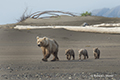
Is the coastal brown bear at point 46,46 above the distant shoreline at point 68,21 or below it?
above

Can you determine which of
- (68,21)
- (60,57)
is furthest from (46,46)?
(68,21)

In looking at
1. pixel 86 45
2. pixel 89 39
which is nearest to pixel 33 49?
pixel 86 45

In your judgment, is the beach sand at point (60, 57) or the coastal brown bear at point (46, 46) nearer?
the beach sand at point (60, 57)

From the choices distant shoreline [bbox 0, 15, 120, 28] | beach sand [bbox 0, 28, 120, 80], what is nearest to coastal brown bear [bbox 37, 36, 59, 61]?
beach sand [bbox 0, 28, 120, 80]

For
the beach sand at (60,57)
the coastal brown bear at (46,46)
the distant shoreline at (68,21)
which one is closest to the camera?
the beach sand at (60,57)

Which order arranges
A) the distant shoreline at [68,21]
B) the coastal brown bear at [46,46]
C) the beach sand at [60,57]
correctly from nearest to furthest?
the beach sand at [60,57] < the coastal brown bear at [46,46] < the distant shoreline at [68,21]

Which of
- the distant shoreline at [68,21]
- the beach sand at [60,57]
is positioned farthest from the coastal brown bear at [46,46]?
the distant shoreline at [68,21]

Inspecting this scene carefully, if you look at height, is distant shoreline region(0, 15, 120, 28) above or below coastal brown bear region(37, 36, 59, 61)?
below

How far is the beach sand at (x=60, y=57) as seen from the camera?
20.2ft

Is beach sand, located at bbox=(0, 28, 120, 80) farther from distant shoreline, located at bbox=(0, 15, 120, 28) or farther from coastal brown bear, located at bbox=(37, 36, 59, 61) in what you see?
distant shoreline, located at bbox=(0, 15, 120, 28)

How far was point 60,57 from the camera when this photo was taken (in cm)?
1080

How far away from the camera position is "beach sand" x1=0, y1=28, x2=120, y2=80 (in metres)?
6.16

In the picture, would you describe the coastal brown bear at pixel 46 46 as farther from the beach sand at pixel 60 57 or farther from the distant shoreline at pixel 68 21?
the distant shoreline at pixel 68 21

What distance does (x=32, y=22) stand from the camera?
24.1 meters
